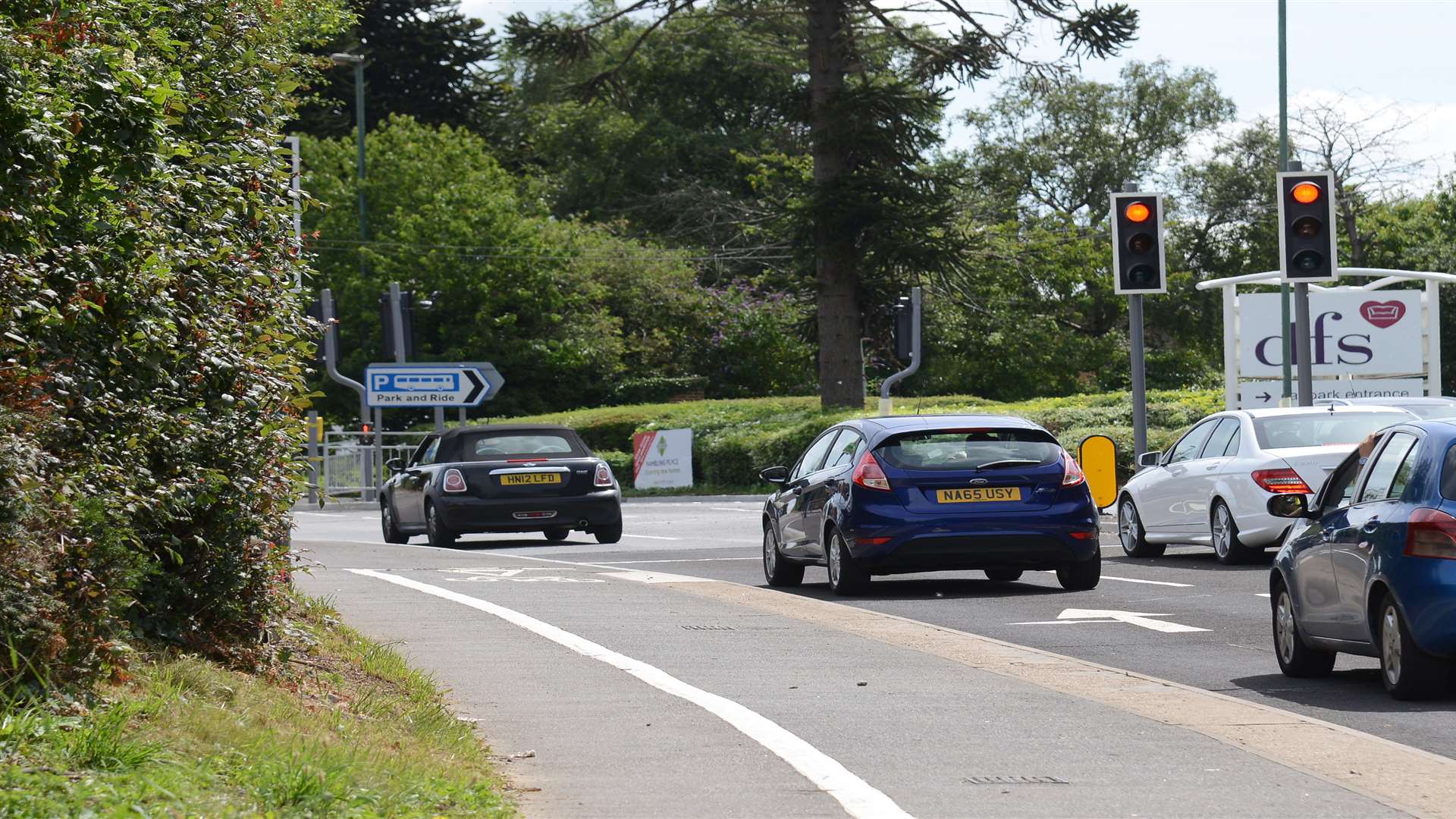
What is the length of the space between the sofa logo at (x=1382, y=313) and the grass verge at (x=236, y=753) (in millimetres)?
28080

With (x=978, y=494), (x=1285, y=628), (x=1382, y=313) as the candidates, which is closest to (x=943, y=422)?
(x=978, y=494)

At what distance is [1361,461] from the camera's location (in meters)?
10.1

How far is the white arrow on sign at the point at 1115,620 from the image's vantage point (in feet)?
42.7

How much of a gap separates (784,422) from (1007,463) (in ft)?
87.0

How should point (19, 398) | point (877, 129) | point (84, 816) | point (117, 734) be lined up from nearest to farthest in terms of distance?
point (84, 816) → point (117, 734) → point (19, 398) → point (877, 129)

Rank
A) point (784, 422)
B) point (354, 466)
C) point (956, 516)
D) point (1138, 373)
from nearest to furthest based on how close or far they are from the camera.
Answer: point (956, 516)
point (1138, 373)
point (784, 422)
point (354, 466)

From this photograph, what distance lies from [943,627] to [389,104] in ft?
185

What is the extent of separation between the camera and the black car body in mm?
23891

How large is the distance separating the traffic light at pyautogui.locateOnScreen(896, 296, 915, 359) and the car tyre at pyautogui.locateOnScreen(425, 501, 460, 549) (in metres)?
14.0

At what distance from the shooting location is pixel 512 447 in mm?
24500

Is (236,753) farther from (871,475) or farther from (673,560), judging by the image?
(673,560)

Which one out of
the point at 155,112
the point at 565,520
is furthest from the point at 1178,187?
the point at 155,112

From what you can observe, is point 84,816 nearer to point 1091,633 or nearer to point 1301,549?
point 1301,549

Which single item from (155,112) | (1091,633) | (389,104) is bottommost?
(1091,633)
